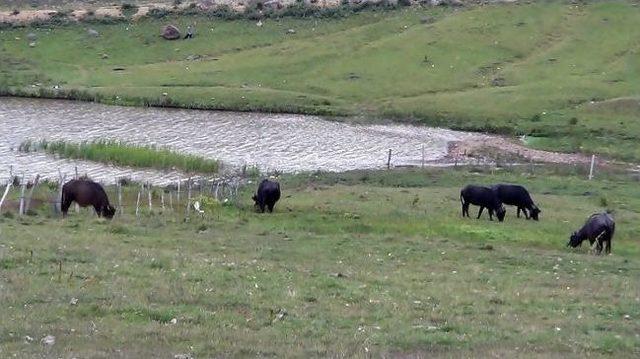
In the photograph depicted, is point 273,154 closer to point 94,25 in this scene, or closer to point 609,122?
point 609,122

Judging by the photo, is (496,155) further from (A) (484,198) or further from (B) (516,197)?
(A) (484,198)

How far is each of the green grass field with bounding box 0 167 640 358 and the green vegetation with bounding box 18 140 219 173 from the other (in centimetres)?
1411

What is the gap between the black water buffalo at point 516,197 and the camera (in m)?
37.4

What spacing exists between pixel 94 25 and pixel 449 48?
1362 inches

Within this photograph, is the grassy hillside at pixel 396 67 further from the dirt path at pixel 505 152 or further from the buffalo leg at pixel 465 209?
the buffalo leg at pixel 465 209

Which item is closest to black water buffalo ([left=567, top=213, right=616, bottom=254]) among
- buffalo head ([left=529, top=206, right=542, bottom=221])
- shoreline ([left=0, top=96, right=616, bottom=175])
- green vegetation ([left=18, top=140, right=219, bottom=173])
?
buffalo head ([left=529, top=206, right=542, bottom=221])

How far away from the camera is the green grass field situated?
1565cm

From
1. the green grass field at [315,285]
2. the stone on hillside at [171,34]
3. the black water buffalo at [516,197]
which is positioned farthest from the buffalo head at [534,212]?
the stone on hillside at [171,34]

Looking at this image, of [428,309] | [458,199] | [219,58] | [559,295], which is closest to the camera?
[428,309]

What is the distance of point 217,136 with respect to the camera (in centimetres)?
6219

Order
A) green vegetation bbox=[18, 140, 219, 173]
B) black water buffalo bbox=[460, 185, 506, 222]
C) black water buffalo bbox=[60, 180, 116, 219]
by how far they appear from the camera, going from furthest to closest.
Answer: green vegetation bbox=[18, 140, 219, 173], black water buffalo bbox=[460, 185, 506, 222], black water buffalo bbox=[60, 180, 116, 219]

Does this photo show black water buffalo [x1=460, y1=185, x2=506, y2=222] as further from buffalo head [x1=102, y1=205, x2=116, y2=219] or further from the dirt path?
the dirt path

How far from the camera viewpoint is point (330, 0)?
A: 10212 centimetres

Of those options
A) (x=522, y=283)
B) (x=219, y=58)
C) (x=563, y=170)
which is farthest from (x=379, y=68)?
(x=522, y=283)
